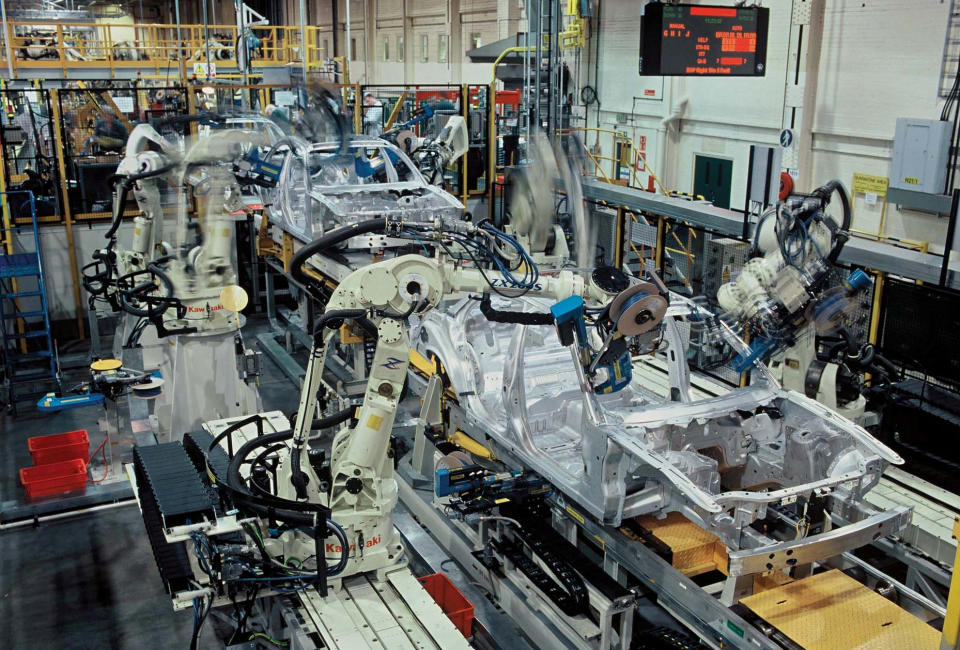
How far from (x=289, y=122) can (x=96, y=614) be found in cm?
965

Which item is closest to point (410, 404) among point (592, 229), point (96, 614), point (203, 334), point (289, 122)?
point (203, 334)

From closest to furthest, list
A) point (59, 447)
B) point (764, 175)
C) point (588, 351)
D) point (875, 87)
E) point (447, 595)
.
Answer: point (588, 351) < point (447, 595) < point (59, 447) < point (764, 175) < point (875, 87)

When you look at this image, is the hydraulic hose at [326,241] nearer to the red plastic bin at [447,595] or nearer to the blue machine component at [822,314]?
the red plastic bin at [447,595]

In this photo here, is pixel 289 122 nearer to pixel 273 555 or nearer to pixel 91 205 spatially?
pixel 91 205

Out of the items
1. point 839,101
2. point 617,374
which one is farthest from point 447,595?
point 839,101

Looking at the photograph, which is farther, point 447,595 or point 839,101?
point 839,101

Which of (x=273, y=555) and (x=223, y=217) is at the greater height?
(x=223, y=217)

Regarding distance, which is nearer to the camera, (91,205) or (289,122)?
(91,205)

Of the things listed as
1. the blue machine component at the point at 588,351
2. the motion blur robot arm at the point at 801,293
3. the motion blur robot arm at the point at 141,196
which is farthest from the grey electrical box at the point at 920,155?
the motion blur robot arm at the point at 141,196

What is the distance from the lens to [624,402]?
20.7ft

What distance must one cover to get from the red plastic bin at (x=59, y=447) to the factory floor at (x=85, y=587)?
1.15ft

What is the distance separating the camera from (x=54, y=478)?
285 inches

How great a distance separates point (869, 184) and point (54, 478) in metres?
10.3

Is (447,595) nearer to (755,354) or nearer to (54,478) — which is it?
(755,354)
